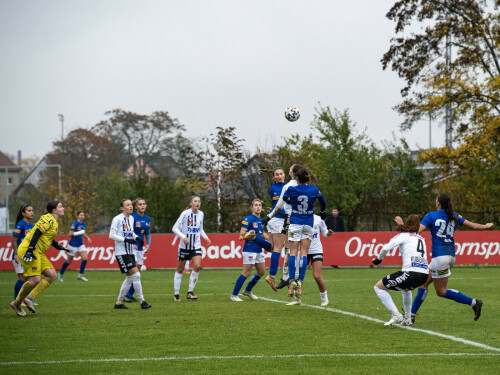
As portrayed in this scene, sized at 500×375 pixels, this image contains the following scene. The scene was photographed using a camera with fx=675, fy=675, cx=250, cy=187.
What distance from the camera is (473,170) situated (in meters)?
33.7

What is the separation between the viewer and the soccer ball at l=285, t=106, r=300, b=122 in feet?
51.2

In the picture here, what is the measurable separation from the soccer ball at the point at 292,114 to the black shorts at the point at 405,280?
6844 millimetres

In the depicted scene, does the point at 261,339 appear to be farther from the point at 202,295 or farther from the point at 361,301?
the point at 202,295

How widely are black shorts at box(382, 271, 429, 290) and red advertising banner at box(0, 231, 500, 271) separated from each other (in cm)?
1674

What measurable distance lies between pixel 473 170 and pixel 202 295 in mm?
22091

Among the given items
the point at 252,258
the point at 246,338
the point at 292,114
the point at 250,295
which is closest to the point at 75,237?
the point at 250,295

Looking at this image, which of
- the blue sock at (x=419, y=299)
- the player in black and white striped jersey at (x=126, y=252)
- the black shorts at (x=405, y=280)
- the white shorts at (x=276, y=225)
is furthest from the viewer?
the white shorts at (x=276, y=225)

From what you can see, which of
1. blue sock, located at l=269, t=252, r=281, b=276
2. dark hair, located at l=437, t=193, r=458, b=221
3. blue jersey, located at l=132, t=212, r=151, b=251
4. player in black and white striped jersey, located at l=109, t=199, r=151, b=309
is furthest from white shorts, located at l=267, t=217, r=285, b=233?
dark hair, located at l=437, t=193, r=458, b=221

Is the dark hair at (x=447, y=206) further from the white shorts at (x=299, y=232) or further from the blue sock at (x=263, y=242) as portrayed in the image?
the blue sock at (x=263, y=242)

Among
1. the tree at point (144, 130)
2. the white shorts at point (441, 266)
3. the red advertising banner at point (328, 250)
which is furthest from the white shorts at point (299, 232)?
the tree at point (144, 130)

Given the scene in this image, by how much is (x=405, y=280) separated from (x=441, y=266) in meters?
0.98

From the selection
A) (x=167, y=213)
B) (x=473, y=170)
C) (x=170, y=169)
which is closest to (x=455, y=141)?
(x=473, y=170)

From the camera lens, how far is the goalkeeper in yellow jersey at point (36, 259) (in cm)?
1138

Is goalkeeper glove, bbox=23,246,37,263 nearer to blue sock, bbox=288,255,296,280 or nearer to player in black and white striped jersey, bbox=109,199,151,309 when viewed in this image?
player in black and white striped jersey, bbox=109,199,151,309
